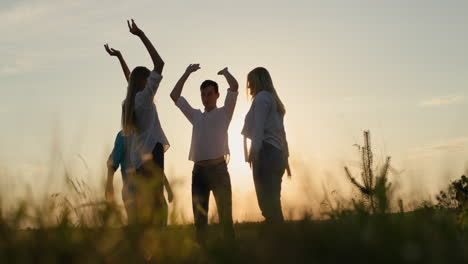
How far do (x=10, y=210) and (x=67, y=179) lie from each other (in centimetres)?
58

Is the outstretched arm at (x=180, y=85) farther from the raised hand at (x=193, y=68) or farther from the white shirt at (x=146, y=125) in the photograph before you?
the white shirt at (x=146, y=125)

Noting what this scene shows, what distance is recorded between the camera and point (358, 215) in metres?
3.29

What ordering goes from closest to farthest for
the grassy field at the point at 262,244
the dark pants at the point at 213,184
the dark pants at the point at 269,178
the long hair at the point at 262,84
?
the grassy field at the point at 262,244
the dark pants at the point at 269,178
the long hair at the point at 262,84
the dark pants at the point at 213,184

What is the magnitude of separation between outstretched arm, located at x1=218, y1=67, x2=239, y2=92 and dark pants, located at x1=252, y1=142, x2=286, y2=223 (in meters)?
1.29

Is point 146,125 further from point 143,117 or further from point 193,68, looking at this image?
point 193,68

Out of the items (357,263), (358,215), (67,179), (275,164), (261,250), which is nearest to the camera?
(357,263)

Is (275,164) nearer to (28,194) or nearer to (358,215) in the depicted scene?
(358,215)

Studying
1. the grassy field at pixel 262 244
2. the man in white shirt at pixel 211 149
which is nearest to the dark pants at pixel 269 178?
the man in white shirt at pixel 211 149

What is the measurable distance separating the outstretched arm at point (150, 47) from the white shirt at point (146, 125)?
96 mm

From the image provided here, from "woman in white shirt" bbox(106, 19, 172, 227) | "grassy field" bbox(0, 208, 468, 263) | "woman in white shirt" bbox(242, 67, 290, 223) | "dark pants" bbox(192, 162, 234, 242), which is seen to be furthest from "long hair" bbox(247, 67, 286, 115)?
"grassy field" bbox(0, 208, 468, 263)

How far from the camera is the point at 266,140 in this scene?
702 centimetres

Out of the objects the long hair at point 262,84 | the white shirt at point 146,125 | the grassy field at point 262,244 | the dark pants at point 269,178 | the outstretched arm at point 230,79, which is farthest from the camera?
the outstretched arm at point 230,79

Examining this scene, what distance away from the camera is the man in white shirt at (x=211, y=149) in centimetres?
767

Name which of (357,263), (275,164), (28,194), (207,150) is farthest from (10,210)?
(207,150)
